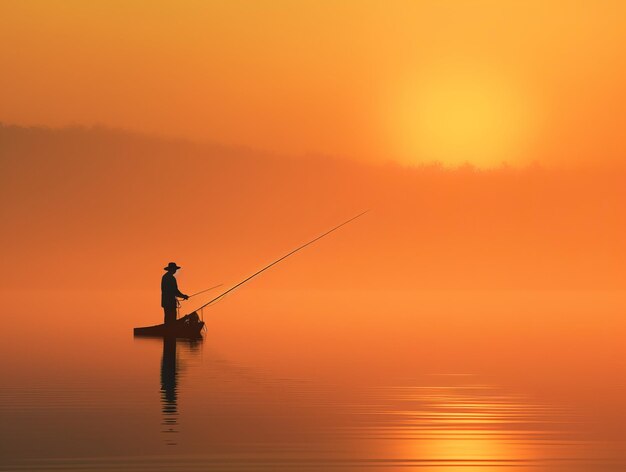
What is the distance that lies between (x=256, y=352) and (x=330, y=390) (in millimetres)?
11587

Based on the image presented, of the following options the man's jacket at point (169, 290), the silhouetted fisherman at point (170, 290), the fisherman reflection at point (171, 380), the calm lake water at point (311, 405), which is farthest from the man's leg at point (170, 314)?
the calm lake water at point (311, 405)

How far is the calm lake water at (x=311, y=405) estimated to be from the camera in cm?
1702

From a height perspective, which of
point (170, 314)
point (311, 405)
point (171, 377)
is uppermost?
point (170, 314)

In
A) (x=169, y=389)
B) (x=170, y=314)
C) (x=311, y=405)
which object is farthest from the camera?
(x=170, y=314)

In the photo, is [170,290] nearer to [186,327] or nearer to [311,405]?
[186,327]

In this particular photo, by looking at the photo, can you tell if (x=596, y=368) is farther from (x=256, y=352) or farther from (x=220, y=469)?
(x=220, y=469)

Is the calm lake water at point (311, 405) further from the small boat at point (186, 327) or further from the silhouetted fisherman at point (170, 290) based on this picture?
the silhouetted fisherman at point (170, 290)

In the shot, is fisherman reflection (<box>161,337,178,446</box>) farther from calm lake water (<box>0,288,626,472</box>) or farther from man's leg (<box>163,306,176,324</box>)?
man's leg (<box>163,306,176,324</box>)

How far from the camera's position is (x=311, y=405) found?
74.9 feet

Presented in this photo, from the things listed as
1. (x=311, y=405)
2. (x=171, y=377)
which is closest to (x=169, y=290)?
(x=171, y=377)

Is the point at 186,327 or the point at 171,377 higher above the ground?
the point at 186,327

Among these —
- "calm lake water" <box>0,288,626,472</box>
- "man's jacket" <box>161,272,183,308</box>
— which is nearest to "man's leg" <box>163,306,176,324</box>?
"man's jacket" <box>161,272,183,308</box>

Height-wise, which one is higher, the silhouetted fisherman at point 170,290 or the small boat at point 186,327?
the silhouetted fisherman at point 170,290

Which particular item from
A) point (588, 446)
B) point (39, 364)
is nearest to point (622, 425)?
point (588, 446)
